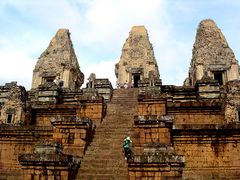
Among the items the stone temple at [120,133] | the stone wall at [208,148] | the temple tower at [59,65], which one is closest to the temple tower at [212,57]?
the temple tower at [59,65]

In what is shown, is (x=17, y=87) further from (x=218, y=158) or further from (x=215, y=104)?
(x=218, y=158)

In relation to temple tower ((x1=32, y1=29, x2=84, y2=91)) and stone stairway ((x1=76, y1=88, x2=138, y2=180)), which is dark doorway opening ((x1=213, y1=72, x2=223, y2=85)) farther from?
stone stairway ((x1=76, y1=88, x2=138, y2=180))

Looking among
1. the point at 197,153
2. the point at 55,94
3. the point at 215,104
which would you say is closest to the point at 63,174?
the point at 197,153

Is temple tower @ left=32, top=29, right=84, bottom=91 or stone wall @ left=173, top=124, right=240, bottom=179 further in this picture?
temple tower @ left=32, top=29, right=84, bottom=91

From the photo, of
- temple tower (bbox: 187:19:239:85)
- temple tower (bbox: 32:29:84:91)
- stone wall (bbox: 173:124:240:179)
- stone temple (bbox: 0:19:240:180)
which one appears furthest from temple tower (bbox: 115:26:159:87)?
stone wall (bbox: 173:124:240:179)

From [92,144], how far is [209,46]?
22099 mm

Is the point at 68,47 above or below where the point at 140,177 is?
above

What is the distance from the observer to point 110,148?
10.6 meters

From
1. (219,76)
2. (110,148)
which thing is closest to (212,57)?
(219,76)

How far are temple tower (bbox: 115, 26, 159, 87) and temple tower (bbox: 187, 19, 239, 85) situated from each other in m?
4.49

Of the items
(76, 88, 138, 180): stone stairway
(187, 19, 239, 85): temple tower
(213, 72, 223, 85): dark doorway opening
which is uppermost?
(187, 19, 239, 85): temple tower

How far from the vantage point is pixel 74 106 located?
14.4 meters

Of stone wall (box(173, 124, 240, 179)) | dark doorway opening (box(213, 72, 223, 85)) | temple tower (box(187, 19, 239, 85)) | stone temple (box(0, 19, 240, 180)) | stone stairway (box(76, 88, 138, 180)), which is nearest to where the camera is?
stone temple (box(0, 19, 240, 180))

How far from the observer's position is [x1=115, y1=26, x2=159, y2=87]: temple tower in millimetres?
33938
